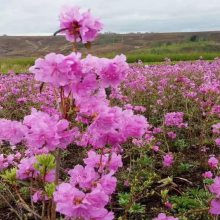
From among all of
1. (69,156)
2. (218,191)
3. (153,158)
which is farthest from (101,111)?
(69,156)

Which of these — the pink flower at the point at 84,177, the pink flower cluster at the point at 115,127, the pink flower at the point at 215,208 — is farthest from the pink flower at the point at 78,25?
the pink flower at the point at 215,208

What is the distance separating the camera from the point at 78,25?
6.82 ft

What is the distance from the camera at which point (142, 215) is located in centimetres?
406

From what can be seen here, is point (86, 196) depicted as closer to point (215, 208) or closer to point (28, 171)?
point (28, 171)

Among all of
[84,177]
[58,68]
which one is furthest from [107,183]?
[58,68]

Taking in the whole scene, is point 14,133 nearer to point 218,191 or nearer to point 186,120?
point 218,191

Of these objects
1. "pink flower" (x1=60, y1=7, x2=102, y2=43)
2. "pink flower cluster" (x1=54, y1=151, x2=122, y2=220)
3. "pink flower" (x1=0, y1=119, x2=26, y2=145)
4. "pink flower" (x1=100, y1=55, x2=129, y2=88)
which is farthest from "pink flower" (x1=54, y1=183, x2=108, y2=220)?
"pink flower" (x1=60, y1=7, x2=102, y2=43)

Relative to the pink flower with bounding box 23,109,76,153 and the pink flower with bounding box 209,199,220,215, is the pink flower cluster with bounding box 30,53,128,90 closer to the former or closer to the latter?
the pink flower with bounding box 23,109,76,153

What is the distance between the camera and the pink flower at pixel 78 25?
204 cm

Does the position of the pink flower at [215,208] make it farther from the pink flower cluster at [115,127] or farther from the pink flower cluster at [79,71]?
the pink flower cluster at [79,71]

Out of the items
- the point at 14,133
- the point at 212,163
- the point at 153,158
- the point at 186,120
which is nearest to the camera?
the point at 14,133

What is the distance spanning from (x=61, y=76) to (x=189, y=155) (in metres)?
4.10

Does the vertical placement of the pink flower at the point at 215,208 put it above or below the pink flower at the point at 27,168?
below

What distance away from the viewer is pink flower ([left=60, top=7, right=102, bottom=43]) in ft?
6.71
